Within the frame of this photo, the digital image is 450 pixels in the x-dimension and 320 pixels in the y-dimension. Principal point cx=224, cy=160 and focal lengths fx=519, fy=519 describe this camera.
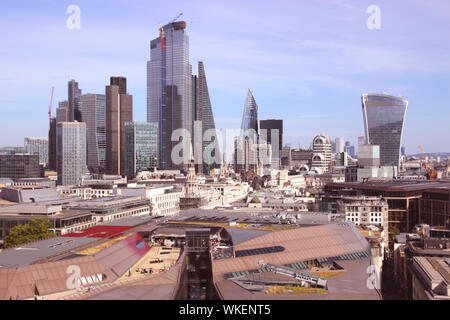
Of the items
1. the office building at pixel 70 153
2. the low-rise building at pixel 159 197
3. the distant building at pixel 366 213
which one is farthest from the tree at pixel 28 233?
the office building at pixel 70 153

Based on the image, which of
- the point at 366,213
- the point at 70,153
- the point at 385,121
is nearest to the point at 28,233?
the point at 366,213

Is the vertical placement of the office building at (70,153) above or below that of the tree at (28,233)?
above

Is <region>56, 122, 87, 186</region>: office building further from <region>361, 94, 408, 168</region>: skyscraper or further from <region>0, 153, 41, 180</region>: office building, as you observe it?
<region>361, 94, 408, 168</region>: skyscraper

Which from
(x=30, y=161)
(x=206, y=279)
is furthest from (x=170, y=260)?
(x=30, y=161)

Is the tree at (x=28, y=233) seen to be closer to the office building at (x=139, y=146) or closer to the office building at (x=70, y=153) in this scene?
the office building at (x=70, y=153)

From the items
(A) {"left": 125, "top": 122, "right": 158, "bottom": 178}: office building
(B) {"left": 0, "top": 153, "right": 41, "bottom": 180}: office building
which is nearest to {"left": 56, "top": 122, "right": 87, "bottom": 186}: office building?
(B) {"left": 0, "top": 153, "right": 41, "bottom": 180}: office building

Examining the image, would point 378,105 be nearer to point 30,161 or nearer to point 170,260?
point 30,161
